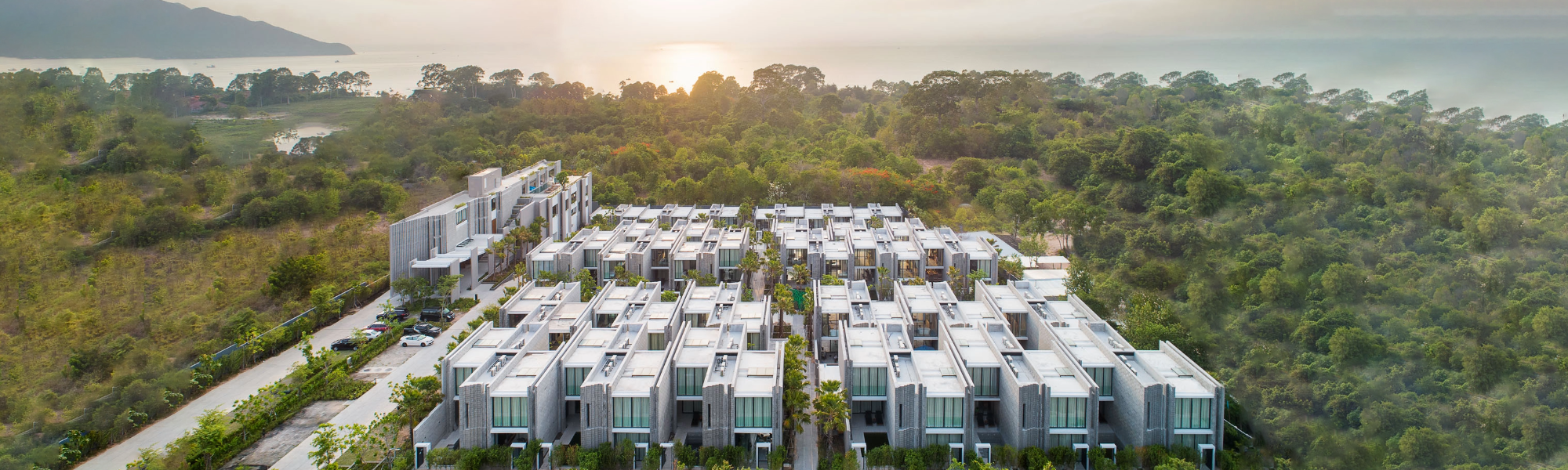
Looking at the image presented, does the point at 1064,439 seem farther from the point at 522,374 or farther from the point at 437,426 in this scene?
the point at 437,426

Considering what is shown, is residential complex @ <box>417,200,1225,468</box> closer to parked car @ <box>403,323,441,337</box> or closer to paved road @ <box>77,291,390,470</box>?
parked car @ <box>403,323,441,337</box>

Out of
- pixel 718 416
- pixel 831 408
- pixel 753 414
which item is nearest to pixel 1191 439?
pixel 831 408

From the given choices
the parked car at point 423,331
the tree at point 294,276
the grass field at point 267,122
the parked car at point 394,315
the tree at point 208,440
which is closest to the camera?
the tree at point 208,440

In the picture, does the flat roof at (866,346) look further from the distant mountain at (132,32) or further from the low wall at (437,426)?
the distant mountain at (132,32)

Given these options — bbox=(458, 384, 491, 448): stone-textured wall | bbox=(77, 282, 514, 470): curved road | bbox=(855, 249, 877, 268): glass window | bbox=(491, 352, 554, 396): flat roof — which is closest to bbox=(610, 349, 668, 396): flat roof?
bbox=(491, 352, 554, 396): flat roof

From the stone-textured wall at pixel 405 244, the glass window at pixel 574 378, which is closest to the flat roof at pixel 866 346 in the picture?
the glass window at pixel 574 378
